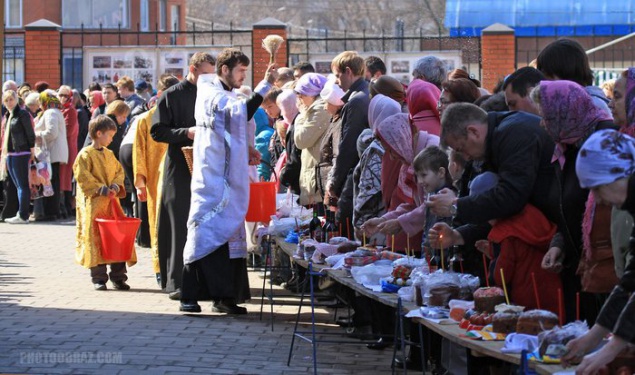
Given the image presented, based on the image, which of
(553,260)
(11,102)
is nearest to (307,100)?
(553,260)

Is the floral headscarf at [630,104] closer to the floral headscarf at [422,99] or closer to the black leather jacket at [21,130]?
the floral headscarf at [422,99]

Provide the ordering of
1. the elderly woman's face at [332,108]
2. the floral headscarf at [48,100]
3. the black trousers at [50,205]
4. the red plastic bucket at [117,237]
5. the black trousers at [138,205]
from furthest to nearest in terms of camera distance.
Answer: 1. the black trousers at [50,205]
2. the floral headscarf at [48,100]
3. the black trousers at [138,205]
4. the red plastic bucket at [117,237]
5. the elderly woman's face at [332,108]

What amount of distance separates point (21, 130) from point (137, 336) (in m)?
10.4

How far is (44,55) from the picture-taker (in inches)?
1046

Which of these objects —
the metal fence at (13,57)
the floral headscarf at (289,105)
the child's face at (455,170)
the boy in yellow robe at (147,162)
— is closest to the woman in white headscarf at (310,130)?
the floral headscarf at (289,105)

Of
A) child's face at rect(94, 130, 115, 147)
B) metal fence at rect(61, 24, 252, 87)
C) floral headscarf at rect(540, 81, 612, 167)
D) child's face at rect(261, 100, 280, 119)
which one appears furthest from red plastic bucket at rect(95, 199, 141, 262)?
metal fence at rect(61, 24, 252, 87)

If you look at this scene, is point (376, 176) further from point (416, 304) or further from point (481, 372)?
point (481, 372)

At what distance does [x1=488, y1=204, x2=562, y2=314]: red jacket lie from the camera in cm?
624

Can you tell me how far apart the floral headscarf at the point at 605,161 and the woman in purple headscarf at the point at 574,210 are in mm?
1023

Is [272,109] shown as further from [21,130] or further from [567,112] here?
[567,112]

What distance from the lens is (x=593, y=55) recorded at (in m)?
41.0

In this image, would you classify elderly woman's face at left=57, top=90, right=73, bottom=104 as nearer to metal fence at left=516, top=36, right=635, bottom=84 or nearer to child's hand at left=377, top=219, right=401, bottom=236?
child's hand at left=377, top=219, right=401, bottom=236

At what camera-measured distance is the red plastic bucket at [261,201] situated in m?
11.0

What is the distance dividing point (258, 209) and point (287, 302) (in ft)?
3.30
